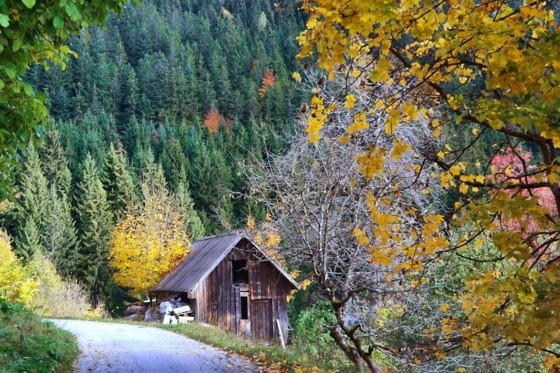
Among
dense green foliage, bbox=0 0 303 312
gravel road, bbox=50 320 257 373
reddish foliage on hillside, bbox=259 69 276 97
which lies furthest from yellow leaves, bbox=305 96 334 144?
reddish foliage on hillside, bbox=259 69 276 97

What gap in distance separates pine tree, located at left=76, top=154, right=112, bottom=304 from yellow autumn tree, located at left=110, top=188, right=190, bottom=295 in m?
6.84

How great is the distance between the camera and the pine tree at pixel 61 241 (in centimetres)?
4600

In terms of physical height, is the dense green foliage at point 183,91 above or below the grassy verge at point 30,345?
above

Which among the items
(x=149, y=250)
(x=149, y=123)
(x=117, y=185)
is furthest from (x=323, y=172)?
(x=149, y=123)

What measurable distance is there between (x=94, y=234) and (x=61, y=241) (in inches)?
106

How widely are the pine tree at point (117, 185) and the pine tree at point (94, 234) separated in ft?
6.23

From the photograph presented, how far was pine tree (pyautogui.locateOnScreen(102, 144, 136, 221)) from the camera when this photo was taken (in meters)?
52.8

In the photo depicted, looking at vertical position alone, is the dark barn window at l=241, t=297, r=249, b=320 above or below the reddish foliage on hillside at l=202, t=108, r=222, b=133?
below

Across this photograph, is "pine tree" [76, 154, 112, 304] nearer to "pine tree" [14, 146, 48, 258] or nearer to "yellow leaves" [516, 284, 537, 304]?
"pine tree" [14, 146, 48, 258]

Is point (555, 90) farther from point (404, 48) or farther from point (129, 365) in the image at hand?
point (129, 365)

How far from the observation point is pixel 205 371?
10.5 metres

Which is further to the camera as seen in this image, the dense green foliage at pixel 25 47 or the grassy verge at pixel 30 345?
the grassy verge at pixel 30 345

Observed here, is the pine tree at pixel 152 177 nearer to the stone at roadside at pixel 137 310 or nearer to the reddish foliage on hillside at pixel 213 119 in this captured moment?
the stone at roadside at pixel 137 310

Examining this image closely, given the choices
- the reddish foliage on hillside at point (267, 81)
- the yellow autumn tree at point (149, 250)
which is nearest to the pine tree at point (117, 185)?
the yellow autumn tree at point (149, 250)
